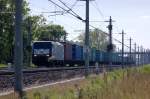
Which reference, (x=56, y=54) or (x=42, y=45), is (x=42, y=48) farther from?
(x=56, y=54)

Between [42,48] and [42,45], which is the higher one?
[42,45]

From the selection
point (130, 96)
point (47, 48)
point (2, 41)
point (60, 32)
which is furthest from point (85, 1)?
point (60, 32)

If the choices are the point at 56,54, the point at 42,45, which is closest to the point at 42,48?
the point at 42,45

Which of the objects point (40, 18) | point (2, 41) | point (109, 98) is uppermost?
point (40, 18)

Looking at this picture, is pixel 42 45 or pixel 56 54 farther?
pixel 56 54

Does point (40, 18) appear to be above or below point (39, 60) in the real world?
above

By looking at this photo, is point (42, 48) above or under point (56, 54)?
above

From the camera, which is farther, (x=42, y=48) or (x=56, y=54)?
(x=56, y=54)

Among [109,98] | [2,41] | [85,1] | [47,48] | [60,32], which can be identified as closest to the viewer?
[109,98]

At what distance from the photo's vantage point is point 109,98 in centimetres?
1303

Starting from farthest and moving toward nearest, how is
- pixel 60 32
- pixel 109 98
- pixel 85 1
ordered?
pixel 60 32
pixel 85 1
pixel 109 98

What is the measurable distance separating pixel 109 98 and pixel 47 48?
128 feet

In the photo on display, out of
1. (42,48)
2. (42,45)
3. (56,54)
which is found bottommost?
(56,54)

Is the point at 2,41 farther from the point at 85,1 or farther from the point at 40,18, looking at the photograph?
the point at 85,1
